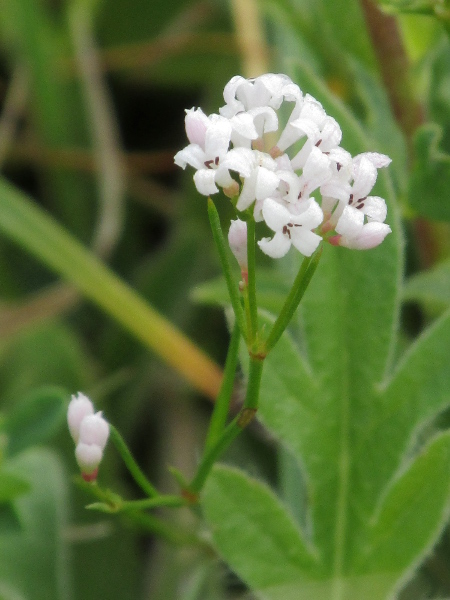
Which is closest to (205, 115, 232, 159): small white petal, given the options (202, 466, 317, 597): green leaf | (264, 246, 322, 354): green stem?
(264, 246, 322, 354): green stem

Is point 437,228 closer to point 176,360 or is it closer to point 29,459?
point 176,360

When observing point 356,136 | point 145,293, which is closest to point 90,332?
point 145,293

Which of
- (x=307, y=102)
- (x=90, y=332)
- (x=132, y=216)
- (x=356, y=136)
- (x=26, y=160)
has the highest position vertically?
(x=307, y=102)

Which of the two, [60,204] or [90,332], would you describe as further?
[60,204]

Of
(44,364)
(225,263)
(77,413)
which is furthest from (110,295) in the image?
(225,263)

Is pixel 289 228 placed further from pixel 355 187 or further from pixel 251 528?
pixel 251 528

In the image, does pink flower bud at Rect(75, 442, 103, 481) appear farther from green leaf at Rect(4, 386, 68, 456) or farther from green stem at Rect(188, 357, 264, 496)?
green leaf at Rect(4, 386, 68, 456)

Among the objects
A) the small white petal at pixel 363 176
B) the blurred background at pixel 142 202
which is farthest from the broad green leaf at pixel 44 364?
the small white petal at pixel 363 176
